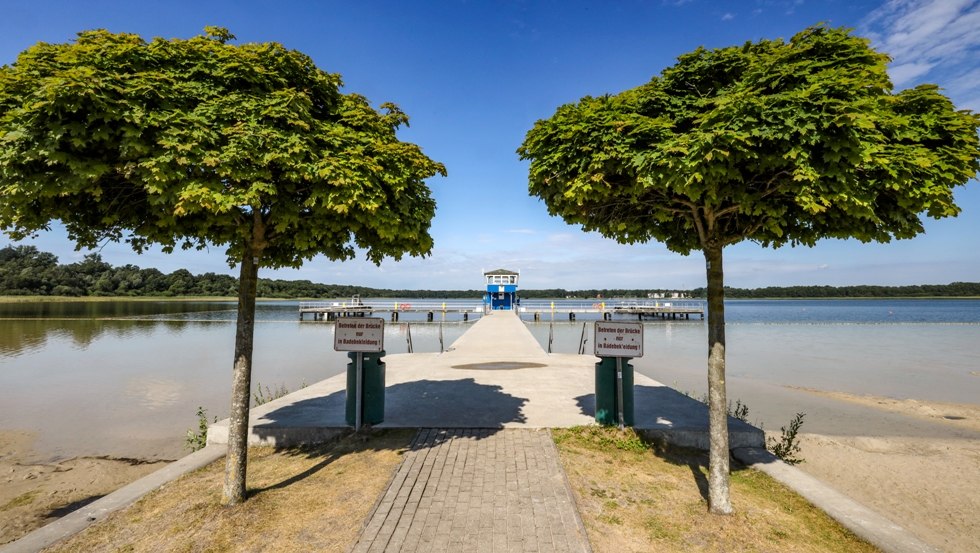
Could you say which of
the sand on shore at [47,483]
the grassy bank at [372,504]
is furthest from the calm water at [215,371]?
the grassy bank at [372,504]

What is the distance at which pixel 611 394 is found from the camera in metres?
6.82

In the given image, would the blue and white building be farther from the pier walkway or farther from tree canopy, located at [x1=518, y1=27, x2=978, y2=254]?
tree canopy, located at [x1=518, y1=27, x2=978, y2=254]

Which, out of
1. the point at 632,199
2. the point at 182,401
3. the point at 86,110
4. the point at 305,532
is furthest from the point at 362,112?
the point at 182,401

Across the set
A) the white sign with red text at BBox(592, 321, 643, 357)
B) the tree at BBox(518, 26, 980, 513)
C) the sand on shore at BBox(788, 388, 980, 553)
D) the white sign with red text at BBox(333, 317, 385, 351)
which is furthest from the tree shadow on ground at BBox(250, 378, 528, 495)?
the sand on shore at BBox(788, 388, 980, 553)

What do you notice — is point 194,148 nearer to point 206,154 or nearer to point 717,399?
point 206,154

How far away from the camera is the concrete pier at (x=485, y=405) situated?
6496 millimetres

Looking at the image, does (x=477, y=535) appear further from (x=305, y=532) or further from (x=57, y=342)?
(x=57, y=342)

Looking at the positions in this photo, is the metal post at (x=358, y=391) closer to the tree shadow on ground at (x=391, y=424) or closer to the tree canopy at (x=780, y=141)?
the tree shadow on ground at (x=391, y=424)

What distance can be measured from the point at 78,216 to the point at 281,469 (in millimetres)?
3705

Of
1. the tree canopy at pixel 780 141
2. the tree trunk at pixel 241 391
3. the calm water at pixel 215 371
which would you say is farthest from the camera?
the calm water at pixel 215 371

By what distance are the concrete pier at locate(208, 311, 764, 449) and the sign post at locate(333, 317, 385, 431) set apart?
494mm

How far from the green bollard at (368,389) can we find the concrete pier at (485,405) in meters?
0.22

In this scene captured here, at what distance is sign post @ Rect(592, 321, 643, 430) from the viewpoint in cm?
659

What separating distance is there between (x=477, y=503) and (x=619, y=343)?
339 cm
